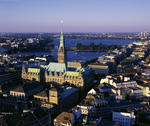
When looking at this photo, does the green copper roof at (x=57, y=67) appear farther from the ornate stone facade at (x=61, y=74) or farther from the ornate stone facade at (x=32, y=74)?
the ornate stone facade at (x=32, y=74)

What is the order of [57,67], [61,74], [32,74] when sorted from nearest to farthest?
[61,74] → [57,67] → [32,74]

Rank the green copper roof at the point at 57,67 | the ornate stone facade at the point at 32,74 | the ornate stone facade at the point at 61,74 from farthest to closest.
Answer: the ornate stone facade at the point at 32,74, the green copper roof at the point at 57,67, the ornate stone facade at the point at 61,74

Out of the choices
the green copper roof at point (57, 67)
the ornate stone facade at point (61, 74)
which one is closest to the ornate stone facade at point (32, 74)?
the ornate stone facade at point (61, 74)

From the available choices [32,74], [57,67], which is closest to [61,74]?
[57,67]

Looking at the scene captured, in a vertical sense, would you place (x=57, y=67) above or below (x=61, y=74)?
above

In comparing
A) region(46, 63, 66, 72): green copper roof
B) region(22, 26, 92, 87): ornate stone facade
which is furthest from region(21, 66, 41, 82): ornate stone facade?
region(46, 63, 66, 72): green copper roof

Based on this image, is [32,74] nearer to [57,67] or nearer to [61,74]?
[57,67]

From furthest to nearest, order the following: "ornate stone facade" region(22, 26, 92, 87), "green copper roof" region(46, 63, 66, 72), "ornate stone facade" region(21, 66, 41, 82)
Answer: "ornate stone facade" region(21, 66, 41, 82), "green copper roof" region(46, 63, 66, 72), "ornate stone facade" region(22, 26, 92, 87)

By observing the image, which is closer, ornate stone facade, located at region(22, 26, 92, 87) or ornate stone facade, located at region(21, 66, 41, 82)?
ornate stone facade, located at region(22, 26, 92, 87)

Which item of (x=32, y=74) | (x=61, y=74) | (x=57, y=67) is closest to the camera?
(x=61, y=74)

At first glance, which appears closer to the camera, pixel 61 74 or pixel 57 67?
pixel 61 74

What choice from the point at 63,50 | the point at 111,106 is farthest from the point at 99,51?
Result: the point at 111,106

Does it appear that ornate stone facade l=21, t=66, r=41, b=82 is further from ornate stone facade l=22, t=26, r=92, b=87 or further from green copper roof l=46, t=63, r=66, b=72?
green copper roof l=46, t=63, r=66, b=72
